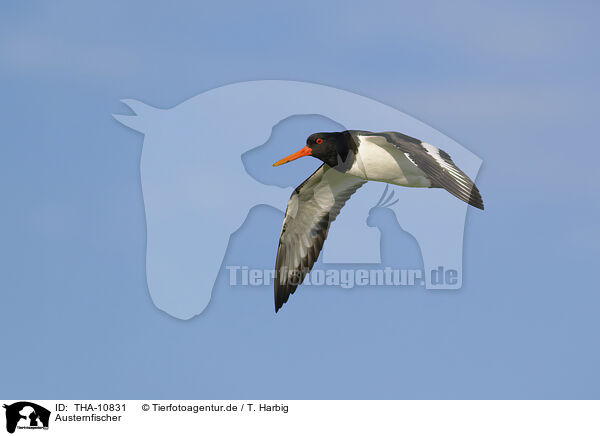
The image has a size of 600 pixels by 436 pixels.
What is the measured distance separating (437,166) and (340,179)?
2067 millimetres

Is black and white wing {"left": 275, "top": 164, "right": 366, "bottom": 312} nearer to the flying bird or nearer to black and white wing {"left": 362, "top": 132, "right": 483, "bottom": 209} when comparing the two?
the flying bird

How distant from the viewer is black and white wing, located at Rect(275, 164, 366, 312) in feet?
29.8

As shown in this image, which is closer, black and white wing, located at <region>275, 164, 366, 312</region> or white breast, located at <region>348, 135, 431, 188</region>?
white breast, located at <region>348, 135, 431, 188</region>

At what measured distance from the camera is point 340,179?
920 centimetres

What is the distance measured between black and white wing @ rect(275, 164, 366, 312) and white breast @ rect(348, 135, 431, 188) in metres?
0.63

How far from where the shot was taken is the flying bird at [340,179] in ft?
24.7

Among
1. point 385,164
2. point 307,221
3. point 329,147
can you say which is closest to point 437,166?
point 385,164
